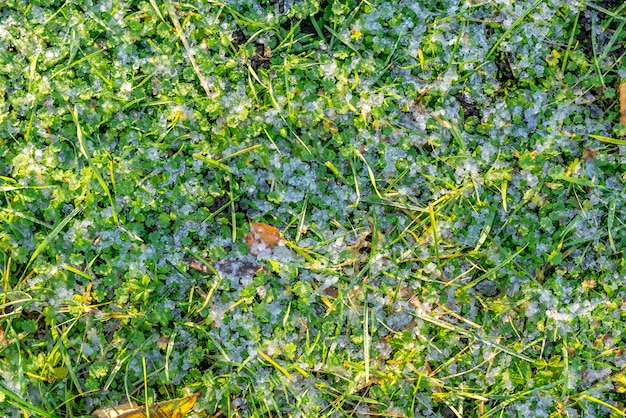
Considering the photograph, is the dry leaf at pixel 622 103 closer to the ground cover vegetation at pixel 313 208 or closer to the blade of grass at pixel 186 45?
the ground cover vegetation at pixel 313 208

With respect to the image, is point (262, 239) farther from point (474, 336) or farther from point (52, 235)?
point (474, 336)

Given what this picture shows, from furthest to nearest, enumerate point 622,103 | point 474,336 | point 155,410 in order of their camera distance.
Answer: point 622,103
point 474,336
point 155,410

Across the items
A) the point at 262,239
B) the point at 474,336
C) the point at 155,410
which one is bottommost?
the point at 155,410

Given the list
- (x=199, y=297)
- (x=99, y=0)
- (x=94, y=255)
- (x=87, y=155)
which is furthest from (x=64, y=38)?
(x=199, y=297)

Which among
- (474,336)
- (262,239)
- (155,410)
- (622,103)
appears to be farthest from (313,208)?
(622,103)

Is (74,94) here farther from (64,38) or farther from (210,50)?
(210,50)

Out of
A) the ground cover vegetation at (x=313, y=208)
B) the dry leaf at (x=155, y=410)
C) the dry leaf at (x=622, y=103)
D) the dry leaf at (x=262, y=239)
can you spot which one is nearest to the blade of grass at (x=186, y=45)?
the ground cover vegetation at (x=313, y=208)
